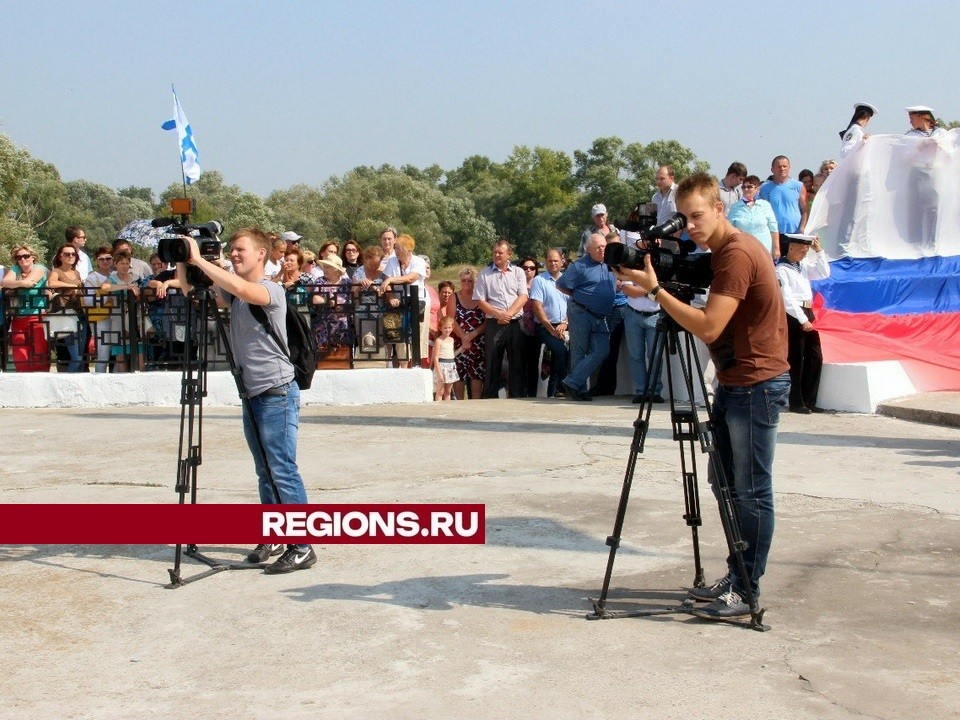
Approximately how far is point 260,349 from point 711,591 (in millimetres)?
2624

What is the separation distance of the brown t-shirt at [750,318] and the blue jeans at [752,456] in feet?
0.24

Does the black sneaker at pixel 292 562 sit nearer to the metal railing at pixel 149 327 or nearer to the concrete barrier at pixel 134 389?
the concrete barrier at pixel 134 389

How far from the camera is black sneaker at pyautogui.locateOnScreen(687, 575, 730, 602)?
539cm

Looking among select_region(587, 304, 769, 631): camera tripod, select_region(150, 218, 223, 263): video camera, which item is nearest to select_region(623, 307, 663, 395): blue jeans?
select_region(587, 304, 769, 631): camera tripod

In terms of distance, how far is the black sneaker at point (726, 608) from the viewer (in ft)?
17.4

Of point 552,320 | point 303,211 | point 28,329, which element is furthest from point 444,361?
point 303,211

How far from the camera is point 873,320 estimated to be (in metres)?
13.8

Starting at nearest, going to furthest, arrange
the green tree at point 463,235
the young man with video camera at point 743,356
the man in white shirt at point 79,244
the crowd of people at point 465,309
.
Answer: the young man with video camera at point 743,356 < the crowd of people at point 465,309 < the man in white shirt at point 79,244 < the green tree at point 463,235

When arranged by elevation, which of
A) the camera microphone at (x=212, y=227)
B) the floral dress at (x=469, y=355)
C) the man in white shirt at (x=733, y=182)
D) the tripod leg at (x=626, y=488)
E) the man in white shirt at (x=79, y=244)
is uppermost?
the man in white shirt at (x=733, y=182)

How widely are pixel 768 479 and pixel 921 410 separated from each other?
6560 mm

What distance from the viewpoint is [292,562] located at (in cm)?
627

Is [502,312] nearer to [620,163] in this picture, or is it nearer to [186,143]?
[186,143]

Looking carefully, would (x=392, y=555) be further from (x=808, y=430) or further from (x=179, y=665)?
(x=808, y=430)

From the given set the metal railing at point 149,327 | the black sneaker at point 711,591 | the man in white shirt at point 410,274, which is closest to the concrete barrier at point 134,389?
the metal railing at point 149,327
